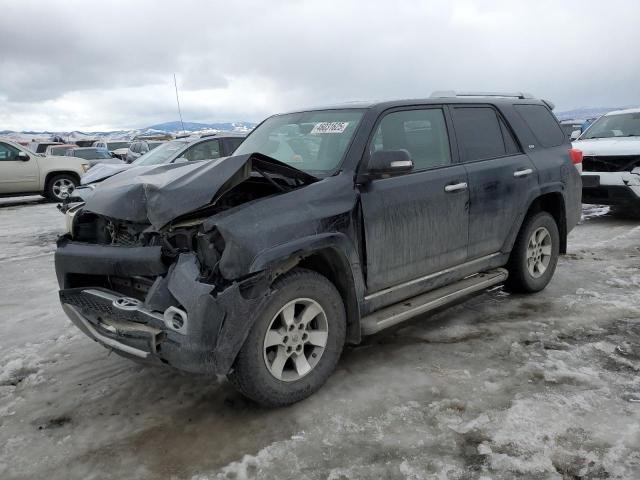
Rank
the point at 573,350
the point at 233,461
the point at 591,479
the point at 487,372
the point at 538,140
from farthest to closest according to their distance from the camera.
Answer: the point at 538,140, the point at 573,350, the point at 487,372, the point at 233,461, the point at 591,479

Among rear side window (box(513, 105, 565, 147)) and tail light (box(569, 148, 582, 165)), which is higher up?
rear side window (box(513, 105, 565, 147))

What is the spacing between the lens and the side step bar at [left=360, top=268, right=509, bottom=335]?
3535 mm

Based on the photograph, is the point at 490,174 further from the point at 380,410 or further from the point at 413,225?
the point at 380,410

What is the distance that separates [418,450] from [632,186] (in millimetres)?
7309

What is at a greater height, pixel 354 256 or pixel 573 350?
pixel 354 256

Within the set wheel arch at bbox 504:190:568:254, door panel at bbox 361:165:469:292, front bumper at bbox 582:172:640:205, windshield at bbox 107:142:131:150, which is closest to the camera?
door panel at bbox 361:165:469:292

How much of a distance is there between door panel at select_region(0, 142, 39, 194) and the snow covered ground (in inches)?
413

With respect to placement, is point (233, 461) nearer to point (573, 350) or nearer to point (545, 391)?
point (545, 391)

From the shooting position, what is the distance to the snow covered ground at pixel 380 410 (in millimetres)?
2652

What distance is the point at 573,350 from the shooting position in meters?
3.85

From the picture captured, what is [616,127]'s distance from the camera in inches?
384

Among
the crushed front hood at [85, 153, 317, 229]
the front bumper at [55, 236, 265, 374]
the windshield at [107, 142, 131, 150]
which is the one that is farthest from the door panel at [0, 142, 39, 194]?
the windshield at [107, 142, 131, 150]

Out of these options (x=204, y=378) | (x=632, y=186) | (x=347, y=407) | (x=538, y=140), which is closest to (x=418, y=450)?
(x=347, y=407)

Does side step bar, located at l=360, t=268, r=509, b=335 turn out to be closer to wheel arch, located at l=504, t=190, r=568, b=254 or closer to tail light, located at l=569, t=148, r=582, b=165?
wheel arch, located at l=504, t=190, r=568, b=254
